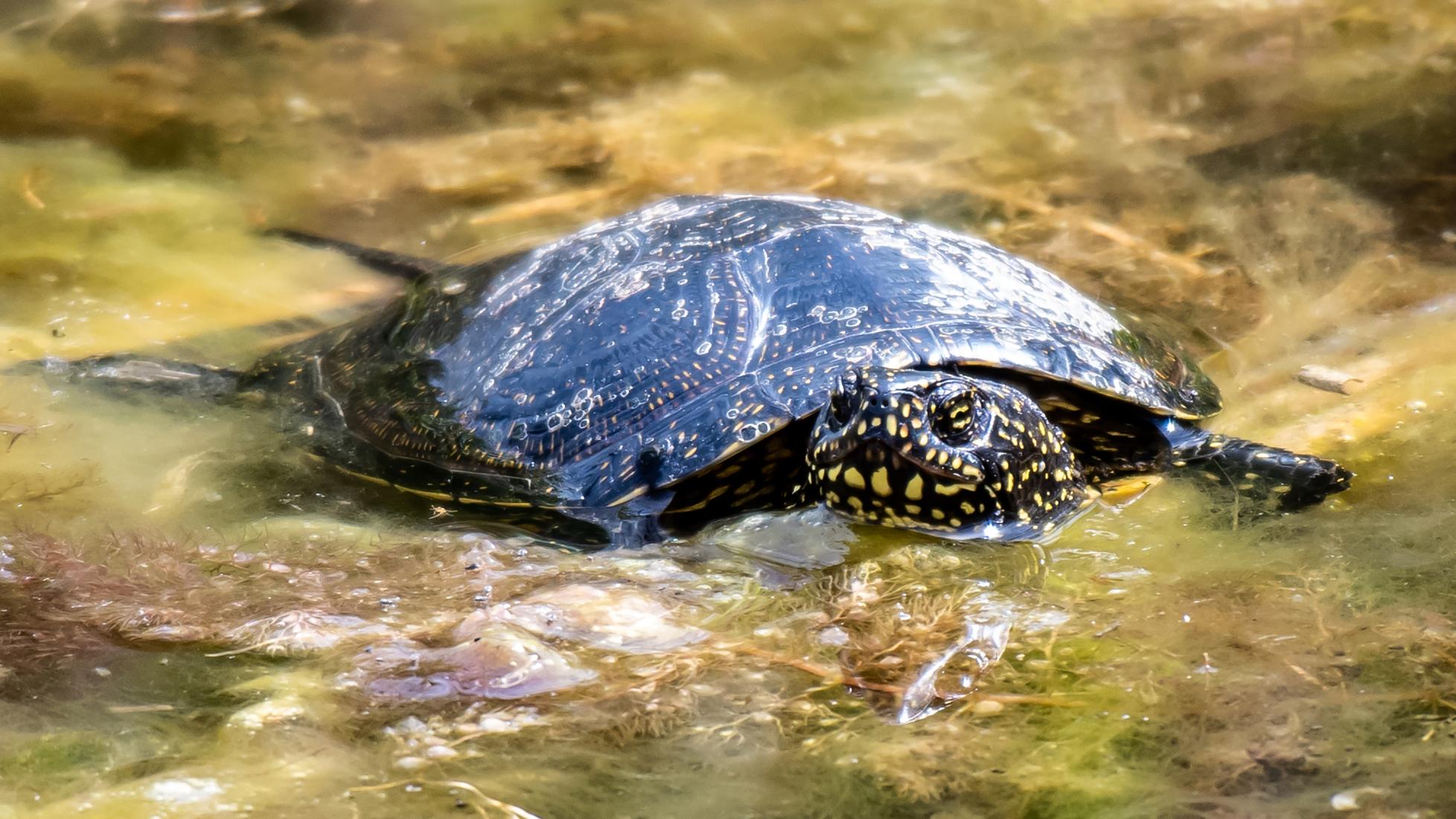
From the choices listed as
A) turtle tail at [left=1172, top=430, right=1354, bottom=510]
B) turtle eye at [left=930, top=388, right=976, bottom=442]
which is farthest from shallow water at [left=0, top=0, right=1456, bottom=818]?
turtle eye at [left=930, top=388, right=976, bottom=442]

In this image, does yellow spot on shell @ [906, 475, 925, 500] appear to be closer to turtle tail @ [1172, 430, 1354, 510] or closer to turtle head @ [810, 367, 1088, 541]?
turtle head @ [810, 367, 1088, 541]

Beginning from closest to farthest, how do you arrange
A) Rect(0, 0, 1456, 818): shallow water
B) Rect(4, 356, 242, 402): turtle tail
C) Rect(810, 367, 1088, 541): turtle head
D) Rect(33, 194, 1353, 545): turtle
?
Rect(0, 0, 1456, 818): shallow water < Rect(810, 367, 1088, 541): turtle head < Rect(33, 194, 1353, 545): turtle < Rect(4, 356, 242, 402): turtle tail

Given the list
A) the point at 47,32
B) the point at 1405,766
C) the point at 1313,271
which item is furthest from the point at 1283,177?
the point at 47,32

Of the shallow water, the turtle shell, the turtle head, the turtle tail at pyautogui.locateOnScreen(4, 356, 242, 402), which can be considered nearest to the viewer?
the shallow water

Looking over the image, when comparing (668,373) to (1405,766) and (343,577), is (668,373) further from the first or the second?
(1405,766)

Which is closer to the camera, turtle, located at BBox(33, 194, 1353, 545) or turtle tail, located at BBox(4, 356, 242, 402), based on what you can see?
turtle, located at BBox(33, 194, 1353, 545)

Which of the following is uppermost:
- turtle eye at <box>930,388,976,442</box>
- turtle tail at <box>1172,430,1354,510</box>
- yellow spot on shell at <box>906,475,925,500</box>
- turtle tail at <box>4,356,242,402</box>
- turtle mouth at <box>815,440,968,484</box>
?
turtle tail at <box>4,356,242,402</box>

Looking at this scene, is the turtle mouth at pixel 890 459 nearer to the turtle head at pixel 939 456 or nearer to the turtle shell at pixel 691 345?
the turtle head at pixel 939 456
